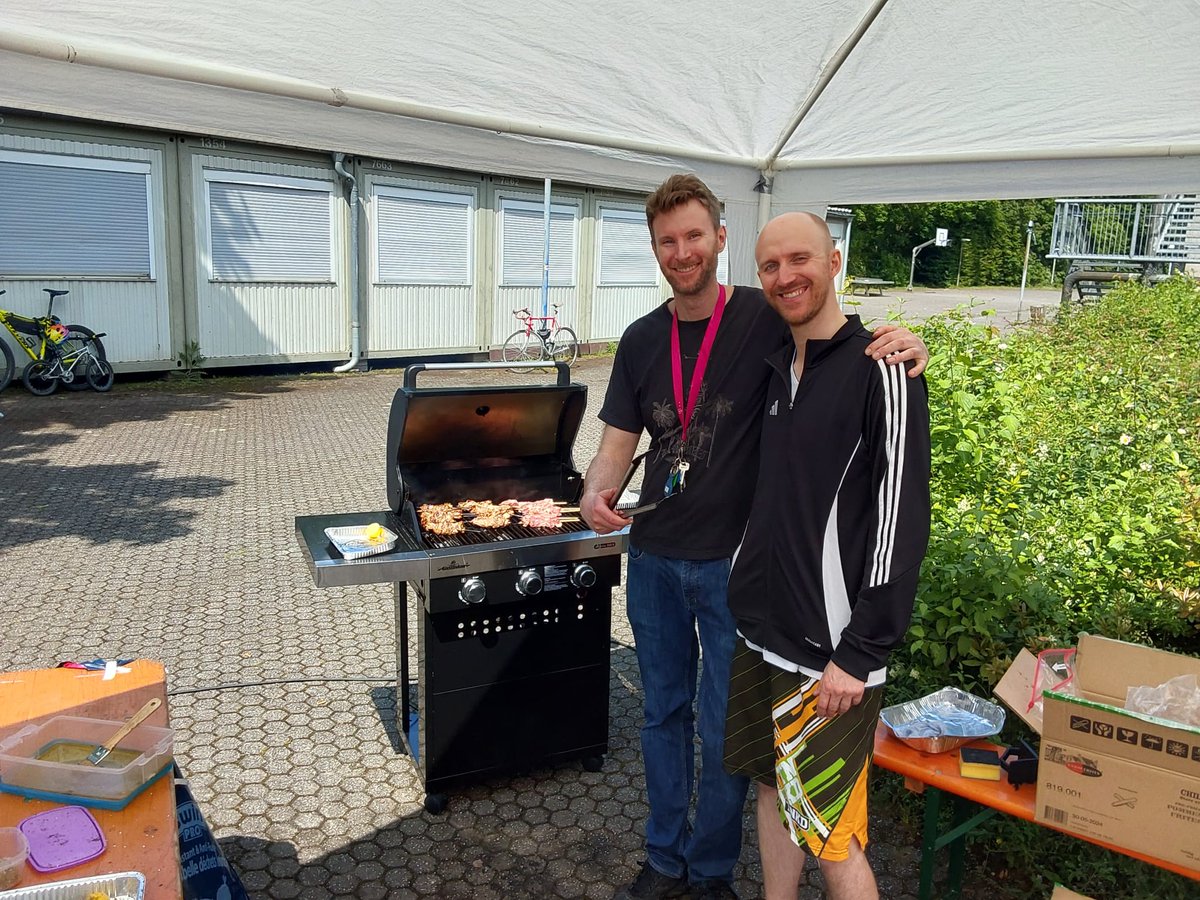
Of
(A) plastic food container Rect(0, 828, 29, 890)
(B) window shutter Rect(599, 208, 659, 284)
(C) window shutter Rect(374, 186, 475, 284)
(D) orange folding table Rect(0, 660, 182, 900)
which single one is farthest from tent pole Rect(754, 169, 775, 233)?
(B) window shutter Rect(599, 208, 659, 284)

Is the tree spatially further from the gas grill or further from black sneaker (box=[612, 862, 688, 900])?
black sneaker (box=[612, 862, 688, 900])

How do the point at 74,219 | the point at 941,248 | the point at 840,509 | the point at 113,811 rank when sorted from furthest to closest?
the point at 941,248 → the point at 74,219 → the point at 840,509 → the point at 113,811

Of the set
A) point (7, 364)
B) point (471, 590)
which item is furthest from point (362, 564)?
point (7, 364)

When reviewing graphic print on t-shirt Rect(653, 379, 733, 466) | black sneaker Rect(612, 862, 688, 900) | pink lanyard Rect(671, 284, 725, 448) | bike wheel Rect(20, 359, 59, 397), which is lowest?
black sneaker Rect(612, 862, 688, 900)

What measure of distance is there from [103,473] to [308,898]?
23.6 feet

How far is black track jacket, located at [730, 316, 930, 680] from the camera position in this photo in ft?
7.08

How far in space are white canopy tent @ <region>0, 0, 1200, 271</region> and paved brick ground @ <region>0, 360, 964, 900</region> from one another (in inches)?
99.6

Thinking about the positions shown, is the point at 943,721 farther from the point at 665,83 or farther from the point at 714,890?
the point at 665,83

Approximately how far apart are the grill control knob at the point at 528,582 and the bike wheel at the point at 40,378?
11706 millimetres

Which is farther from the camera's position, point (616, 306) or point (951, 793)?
point (616, 306)

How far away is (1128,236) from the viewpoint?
70.7ft

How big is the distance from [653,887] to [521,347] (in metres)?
15.8

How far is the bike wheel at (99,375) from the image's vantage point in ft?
42.5

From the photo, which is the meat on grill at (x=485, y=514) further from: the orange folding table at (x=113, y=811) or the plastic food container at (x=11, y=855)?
the plastic food container at (x=11, y=855)
